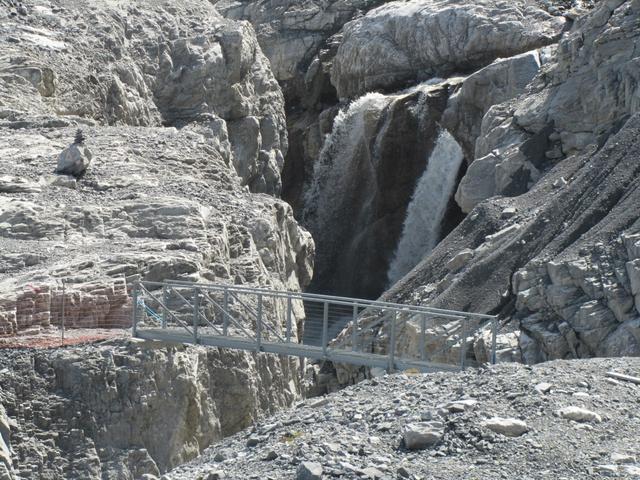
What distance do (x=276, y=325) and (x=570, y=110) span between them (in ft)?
44.5

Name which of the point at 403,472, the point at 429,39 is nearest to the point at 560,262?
the point at 403,472

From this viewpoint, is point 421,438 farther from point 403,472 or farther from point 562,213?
point 562,213

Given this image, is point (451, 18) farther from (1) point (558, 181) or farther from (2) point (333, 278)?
(1) point (558, 181)

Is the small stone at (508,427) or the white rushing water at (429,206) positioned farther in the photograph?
the white rushing water at (429,206)

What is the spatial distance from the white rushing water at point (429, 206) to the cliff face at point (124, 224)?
707 cm

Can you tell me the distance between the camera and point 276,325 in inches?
1094

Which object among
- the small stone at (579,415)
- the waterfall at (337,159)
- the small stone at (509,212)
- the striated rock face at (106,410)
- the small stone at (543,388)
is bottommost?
the striated rock face at (106,410)

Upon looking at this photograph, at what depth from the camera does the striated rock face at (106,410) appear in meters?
20.9

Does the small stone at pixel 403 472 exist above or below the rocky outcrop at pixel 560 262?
below

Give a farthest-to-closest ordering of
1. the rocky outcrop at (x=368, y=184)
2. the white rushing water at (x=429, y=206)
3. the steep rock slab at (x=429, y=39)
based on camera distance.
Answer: the steep rock slab at (x=429, y=39), the rocky outcrop at (x=368, y=184), the white rushing water at (x=429, y=206)

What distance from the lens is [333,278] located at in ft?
162

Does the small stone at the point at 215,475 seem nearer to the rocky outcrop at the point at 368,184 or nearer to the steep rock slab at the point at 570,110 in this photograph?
the steep rock slab at the point at 570,110

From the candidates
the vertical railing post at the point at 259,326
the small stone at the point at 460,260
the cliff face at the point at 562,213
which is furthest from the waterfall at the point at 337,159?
the vertical railing post at the point at 259,326

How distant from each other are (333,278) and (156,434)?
27.3 meters
